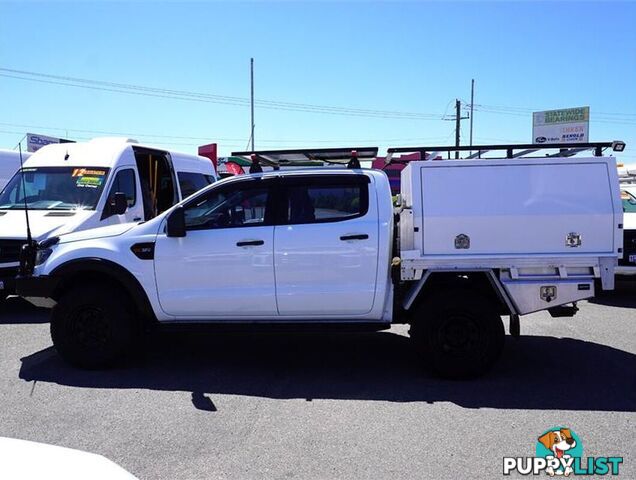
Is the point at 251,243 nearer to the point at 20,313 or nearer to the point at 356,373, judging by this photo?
the point at 356,373

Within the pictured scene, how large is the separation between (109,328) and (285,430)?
2.31 meters

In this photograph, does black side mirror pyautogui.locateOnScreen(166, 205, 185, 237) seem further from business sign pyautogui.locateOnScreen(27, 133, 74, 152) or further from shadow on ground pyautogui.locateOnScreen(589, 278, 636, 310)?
business sign pyautogui.locateOnScreen(27, 133, 74, 152)

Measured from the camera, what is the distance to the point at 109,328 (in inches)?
213

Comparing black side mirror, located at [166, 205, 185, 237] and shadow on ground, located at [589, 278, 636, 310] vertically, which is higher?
black side mirror, located at [166, 205, 185, 237]

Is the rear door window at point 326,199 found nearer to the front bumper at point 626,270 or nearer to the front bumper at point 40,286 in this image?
the front bumper at point 40,286

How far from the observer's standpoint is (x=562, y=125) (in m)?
54.8

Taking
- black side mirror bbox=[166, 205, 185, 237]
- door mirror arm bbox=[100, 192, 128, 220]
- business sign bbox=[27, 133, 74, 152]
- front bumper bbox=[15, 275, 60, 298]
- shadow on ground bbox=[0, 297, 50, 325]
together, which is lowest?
shadow on ground bbox=[0, 297, 50, 325]

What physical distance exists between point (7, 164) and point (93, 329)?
9210 mm

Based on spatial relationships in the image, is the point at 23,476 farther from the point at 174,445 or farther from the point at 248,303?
the point at 248,303

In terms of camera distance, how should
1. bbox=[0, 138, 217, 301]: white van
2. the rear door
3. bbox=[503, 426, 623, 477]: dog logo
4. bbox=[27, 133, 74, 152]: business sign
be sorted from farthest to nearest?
bbox=[27, 133, 74, 152]: business sign, bbox=[0, 138, 217, 301]: white van, the rear door, bbox=[503, 426, 623, 477]: dog logo

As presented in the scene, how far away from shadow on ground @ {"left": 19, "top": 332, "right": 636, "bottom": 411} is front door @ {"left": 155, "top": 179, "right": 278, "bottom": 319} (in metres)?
0.66

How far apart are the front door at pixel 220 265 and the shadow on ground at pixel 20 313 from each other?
3364 millimetres

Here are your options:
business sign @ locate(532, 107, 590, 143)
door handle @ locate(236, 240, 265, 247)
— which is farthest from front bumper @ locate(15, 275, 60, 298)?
business sign @ locate(532, 107, 590, 143)

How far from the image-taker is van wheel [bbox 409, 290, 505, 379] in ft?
16.8
